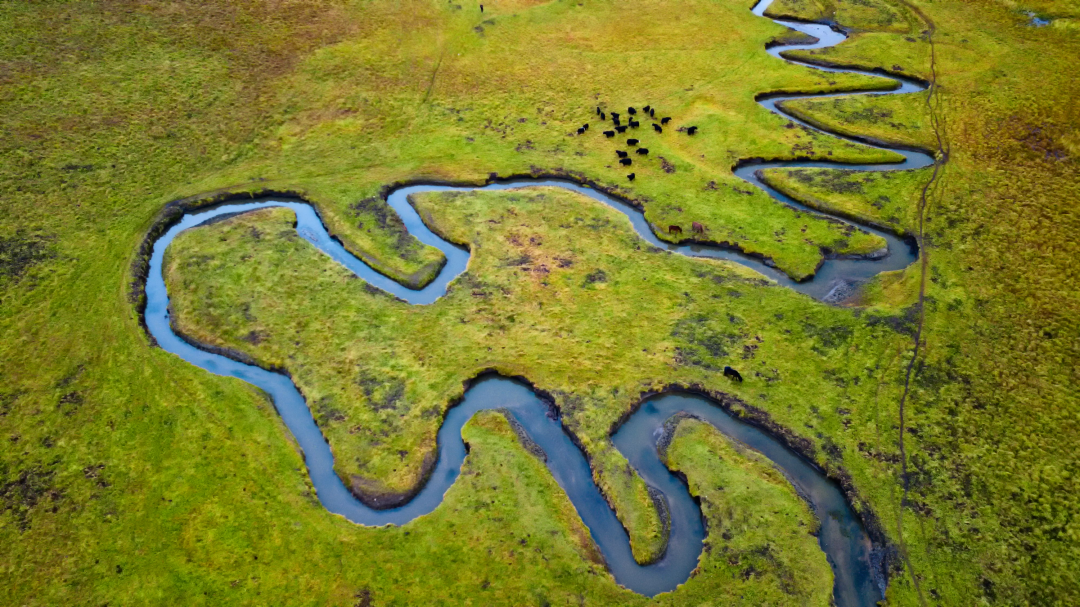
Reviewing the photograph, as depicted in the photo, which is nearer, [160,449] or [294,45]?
[160,449]

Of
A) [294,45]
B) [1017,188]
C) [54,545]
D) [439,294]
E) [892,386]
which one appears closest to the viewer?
[54,545]

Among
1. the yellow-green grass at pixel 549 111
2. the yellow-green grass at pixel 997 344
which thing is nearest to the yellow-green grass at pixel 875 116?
the yellow-green grass at pixel 997 344

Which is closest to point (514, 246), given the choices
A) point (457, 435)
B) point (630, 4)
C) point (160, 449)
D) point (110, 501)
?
point (457, 435)

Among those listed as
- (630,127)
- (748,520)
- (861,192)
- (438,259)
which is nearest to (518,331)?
(438,259)

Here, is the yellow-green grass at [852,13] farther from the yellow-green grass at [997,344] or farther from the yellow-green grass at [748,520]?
the yellow-green grass at [748,520]

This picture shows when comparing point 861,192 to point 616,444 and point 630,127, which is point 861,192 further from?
point 616,444

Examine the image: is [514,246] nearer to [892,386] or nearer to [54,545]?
[892,386]

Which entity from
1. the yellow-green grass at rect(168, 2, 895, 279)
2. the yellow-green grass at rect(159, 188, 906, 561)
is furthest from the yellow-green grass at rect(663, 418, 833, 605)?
the yellow-green grass at rect(168, 2, 895, 279)
